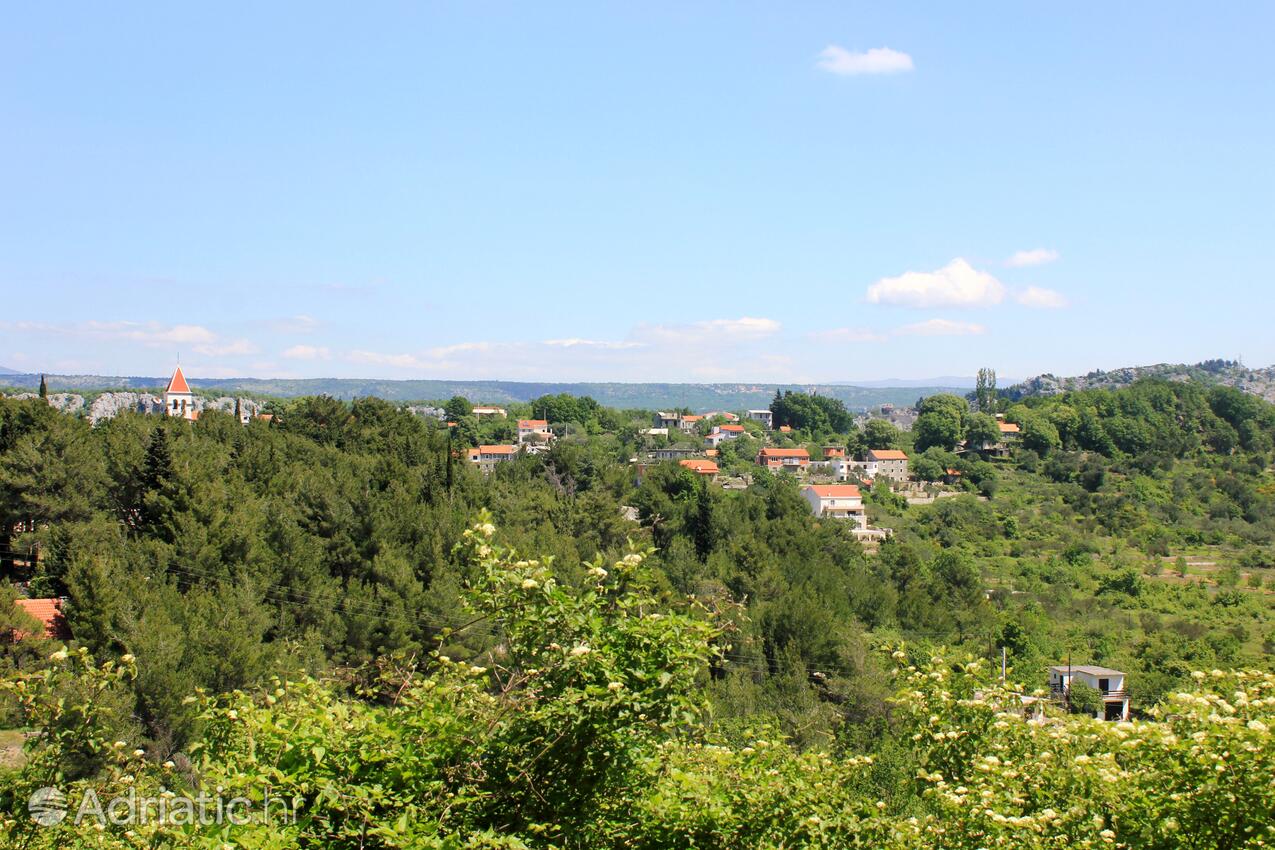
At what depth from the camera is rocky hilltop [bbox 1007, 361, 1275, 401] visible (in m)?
151

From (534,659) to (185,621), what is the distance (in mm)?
15616

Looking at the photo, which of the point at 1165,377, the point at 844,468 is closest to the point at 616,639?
the point at 844,468

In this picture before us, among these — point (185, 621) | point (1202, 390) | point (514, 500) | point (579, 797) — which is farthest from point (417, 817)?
point (1202, 390)

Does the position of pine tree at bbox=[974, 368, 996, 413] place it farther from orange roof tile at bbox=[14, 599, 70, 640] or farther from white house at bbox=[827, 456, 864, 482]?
orange roof tile at bbox=[14, 599, 70, 640]

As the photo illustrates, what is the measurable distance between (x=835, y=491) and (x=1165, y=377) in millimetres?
119428

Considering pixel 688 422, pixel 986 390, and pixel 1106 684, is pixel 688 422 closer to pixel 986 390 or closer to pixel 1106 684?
pixel 986 390

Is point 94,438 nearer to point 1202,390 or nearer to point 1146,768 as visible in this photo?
point 1146,768

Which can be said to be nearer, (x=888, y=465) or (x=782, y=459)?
(x=888, y=465)

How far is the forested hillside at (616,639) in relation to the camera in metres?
3.71

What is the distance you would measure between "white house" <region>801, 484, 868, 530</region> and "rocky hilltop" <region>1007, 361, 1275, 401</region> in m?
107

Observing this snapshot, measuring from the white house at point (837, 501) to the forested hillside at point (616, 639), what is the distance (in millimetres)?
1693

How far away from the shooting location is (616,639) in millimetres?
3691

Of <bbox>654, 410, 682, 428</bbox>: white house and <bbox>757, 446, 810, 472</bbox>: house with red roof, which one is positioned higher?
<bbox>654, 410, 682, 428</bbox>: white house

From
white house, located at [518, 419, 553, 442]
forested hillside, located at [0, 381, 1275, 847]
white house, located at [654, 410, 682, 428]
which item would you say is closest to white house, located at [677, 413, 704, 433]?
white house, located at [654, 410, 682, 428]
